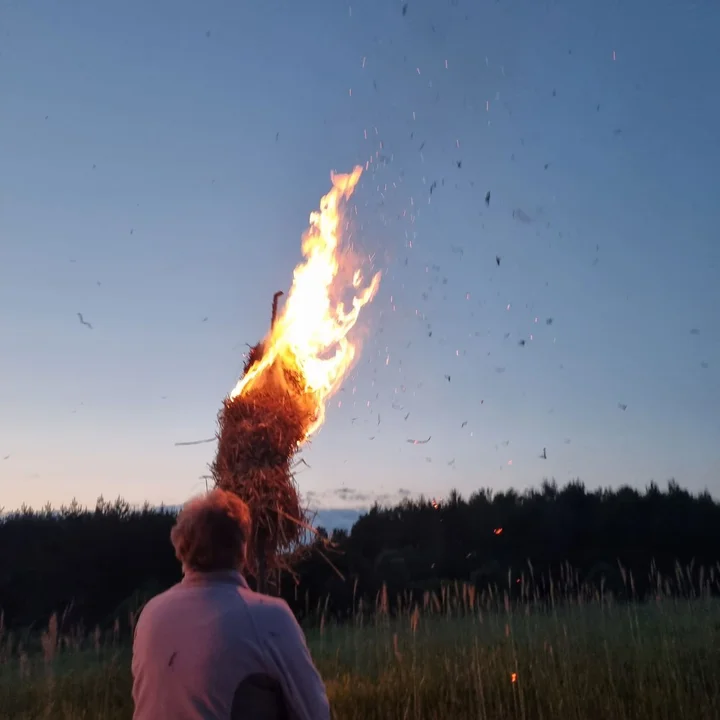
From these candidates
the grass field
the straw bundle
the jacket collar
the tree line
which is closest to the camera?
the jacket collar

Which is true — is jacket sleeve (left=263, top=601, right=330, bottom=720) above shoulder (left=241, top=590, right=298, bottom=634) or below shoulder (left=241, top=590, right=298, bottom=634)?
below

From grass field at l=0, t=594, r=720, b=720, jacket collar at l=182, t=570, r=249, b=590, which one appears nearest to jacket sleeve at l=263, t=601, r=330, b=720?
jacket collar at l=182, t=570, r=249, b=590

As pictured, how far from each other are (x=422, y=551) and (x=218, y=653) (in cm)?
1975

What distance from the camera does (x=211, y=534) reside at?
100 inches

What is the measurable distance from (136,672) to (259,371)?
257 cm

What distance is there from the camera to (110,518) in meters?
18.4

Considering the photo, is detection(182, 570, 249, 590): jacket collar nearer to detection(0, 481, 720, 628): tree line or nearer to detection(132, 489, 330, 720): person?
detection(132, 489, 330, 720): person

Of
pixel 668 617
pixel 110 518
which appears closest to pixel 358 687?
pixel 668 617

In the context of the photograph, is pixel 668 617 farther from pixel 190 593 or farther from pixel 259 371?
pixel 190 593

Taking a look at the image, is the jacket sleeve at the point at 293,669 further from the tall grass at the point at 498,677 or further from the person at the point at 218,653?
the tall grass at the point at 498,677

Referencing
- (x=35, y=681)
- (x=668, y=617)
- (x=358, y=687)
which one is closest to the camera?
(x=358, y=687)

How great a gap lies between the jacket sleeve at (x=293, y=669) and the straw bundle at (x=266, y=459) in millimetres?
2143

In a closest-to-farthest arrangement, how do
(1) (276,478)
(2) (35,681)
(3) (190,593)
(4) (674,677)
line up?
1. (3) (190,593)
2. (1) (276,478)
3. (4) (674,677)
4. (2) (35,681)

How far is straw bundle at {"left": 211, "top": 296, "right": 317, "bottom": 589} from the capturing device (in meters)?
4.64
